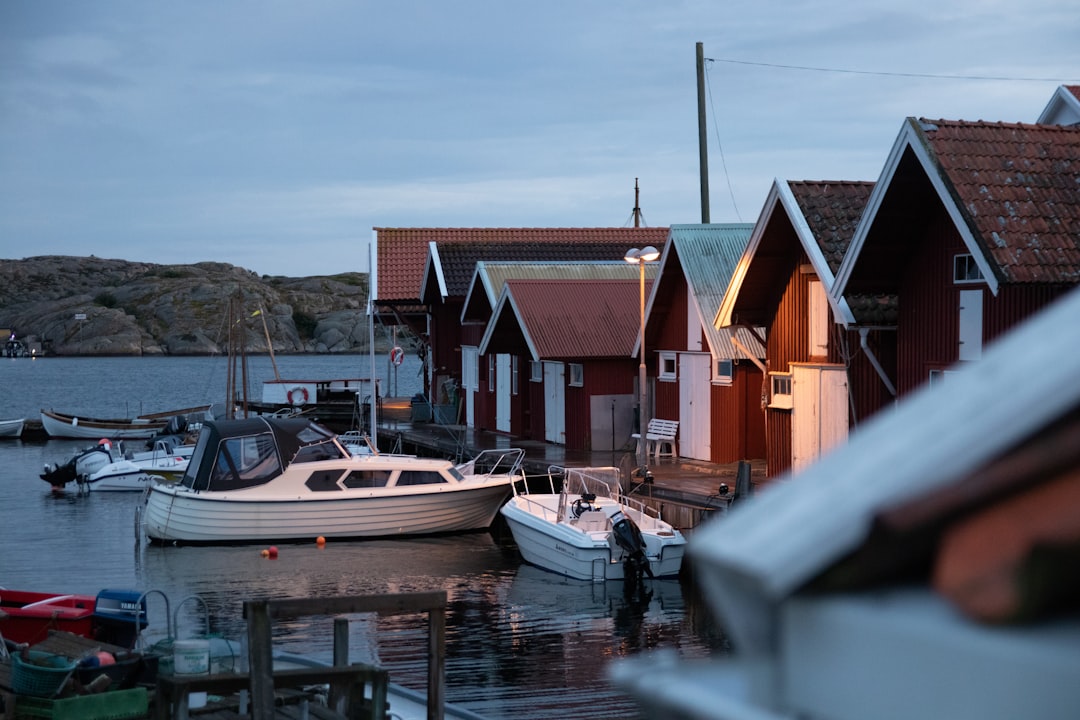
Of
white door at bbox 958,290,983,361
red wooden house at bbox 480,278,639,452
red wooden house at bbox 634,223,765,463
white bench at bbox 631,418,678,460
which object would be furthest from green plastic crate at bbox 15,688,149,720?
red wooden house at bbox 480,278,639,452

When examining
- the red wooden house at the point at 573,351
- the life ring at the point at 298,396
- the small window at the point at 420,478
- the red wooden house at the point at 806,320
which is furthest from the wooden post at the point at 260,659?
the life ring at the point at 298,396

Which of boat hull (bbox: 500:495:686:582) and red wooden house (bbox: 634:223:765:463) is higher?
red wooden house (bbox: 634:223:765:463)

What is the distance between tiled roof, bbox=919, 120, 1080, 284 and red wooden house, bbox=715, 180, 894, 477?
3.96m

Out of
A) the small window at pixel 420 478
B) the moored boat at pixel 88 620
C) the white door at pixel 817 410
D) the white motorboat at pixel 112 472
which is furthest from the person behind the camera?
the white motorboat at pixel 112 472

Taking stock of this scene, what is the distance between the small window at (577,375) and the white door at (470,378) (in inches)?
340

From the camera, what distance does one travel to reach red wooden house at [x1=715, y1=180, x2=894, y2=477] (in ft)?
76.6

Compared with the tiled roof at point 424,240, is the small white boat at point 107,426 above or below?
below

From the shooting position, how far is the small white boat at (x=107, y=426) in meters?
60.5

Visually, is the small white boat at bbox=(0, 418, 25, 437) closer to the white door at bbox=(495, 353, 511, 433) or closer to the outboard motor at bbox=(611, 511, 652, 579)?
the white door at bbox=(495, 353, 511, 433)

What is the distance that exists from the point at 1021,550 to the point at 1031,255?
57.0 feet

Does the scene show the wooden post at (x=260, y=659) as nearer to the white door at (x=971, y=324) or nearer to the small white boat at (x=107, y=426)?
the white door at (x=971, y=324)

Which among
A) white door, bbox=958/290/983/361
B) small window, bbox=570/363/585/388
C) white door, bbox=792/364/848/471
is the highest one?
white door, bbox=958/290/983/361

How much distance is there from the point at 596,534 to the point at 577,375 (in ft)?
37.4

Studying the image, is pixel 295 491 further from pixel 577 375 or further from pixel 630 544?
pixel 630 544
